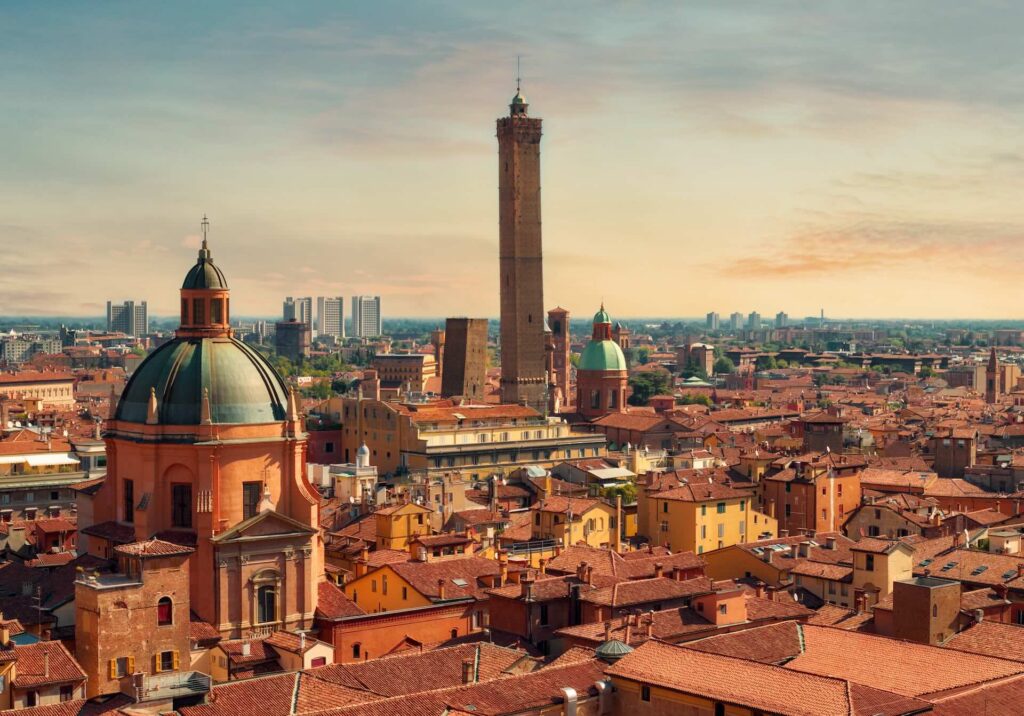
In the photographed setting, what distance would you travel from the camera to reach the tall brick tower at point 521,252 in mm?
102625

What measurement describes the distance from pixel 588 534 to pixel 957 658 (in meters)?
23.3

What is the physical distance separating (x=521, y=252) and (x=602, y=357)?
9.52m

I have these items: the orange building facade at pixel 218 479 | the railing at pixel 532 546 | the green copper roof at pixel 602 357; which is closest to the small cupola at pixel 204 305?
the orange building facade at pixel 218 479

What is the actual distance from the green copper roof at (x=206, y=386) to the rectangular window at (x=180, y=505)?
157 cm

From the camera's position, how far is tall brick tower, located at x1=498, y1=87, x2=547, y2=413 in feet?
337

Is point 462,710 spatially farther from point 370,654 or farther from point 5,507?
point 5,507

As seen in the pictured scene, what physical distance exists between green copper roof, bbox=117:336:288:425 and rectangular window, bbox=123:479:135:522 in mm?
1545

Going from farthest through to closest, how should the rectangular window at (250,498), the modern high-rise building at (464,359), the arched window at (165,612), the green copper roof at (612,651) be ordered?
1. the modern high-rise building at (464,359)
2. the rectangular window at (250,498)
3. the arched window at (165,612)
4. the green copper roof at (612,651)

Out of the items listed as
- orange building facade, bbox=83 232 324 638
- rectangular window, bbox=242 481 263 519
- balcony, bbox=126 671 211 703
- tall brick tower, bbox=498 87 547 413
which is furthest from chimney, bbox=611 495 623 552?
tall brick tower, bbox=498 87 547 413

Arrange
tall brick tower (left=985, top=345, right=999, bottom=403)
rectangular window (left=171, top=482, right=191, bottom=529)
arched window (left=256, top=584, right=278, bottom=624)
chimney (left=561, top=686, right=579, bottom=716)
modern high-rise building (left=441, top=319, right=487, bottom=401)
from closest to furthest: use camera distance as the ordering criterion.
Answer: chimney (left=561, top=686, right=579, bottom=716)
arched window (left=256, top=584, right=278, bottom=624)
rectangular window (left=171, top=482, right=191, bottom=529)
modern high-rise building (left=441, top=319, right=487, bottom=401)
tall brick tower (left=985, top=345, right=999, bottom=403)

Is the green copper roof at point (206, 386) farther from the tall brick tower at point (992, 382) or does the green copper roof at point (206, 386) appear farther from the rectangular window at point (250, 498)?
the tall brick tower at point (992, 382)

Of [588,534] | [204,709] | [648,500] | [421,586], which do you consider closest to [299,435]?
[421,586]

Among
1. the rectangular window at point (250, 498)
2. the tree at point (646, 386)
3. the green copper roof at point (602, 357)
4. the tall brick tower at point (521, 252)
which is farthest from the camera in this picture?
the tree at point (646, 386)

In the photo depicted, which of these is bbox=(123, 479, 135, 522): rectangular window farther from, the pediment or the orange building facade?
the pediment
